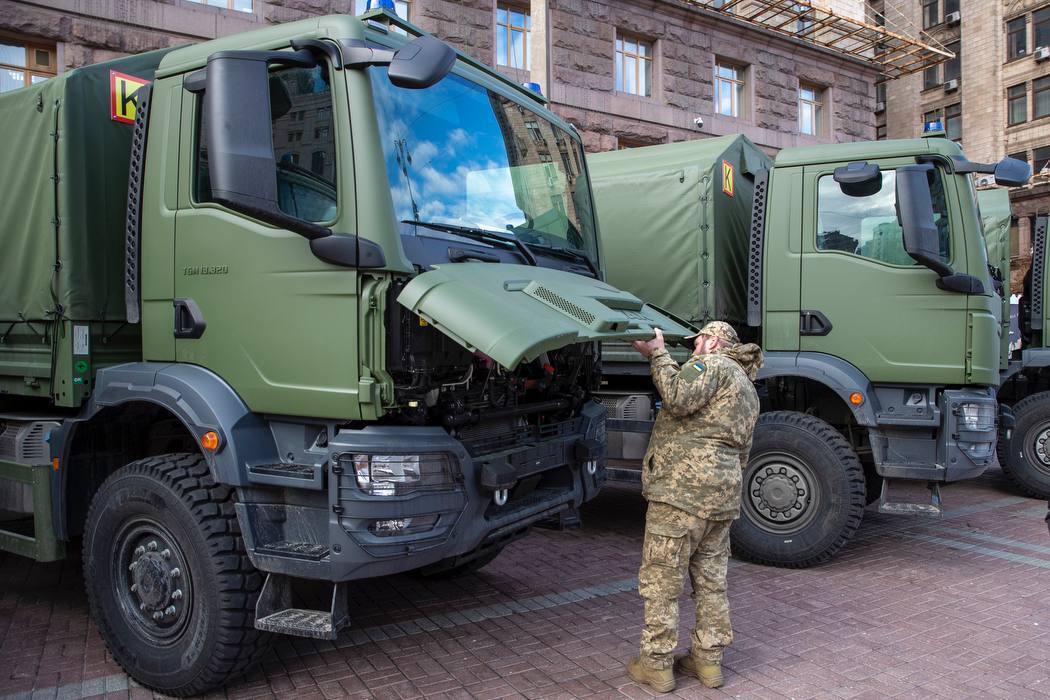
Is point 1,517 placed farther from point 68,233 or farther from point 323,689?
point 323,689

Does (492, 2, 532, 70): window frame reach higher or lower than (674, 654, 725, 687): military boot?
higher

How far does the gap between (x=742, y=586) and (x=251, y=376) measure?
3.64 metres

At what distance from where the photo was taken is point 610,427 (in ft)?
21.8

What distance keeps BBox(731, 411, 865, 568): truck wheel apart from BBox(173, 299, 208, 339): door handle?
4.06m

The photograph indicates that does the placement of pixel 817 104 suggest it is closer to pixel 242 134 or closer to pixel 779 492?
pixel 779 492

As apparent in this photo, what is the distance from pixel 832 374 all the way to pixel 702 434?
97.5 inches

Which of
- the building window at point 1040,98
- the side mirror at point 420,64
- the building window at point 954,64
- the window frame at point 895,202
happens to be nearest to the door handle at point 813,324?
the window frame at point 895,202

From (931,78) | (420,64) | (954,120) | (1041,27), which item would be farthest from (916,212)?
(931,78)

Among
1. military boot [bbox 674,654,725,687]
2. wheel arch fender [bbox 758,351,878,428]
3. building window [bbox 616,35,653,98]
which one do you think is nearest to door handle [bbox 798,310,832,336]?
wheel arch fender [bbox 758,351,878,428]

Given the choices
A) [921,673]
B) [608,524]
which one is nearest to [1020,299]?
[608,524]

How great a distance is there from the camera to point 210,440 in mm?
3627

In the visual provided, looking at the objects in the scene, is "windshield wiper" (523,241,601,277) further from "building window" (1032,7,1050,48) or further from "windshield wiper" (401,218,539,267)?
"building window" (1032,7,1050,48)

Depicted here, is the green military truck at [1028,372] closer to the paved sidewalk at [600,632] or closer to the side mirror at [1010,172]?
the paved sidewalk at [600,632]

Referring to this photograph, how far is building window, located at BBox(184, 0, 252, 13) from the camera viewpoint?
1280 centimetres
